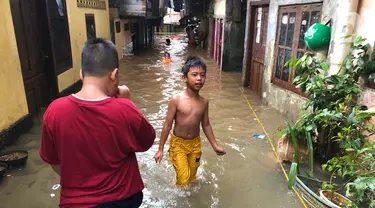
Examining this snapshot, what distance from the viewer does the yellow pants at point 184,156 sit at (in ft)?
10.3

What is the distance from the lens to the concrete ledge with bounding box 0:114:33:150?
4.40 meters

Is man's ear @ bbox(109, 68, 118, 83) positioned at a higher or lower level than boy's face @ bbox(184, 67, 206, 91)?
higher

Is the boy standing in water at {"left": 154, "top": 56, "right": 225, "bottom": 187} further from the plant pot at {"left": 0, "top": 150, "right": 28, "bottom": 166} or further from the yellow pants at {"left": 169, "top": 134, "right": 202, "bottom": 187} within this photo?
the plant pot at {"left": 0, "top": 150, "right": 28, "bottom": 166}

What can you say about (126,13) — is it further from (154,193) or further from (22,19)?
(154,193)

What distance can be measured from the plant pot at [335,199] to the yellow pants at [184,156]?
1454 mm

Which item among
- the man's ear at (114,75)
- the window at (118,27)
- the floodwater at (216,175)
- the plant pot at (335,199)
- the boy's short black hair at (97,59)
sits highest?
the window at (118,27)

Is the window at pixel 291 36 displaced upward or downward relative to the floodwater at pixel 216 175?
upward

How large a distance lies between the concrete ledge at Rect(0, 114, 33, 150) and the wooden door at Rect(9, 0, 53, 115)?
556 millimetres

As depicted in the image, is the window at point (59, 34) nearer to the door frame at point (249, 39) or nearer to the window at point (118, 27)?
the door frame at point (249, 39)

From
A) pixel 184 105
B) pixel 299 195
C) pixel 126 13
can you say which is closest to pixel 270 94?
pixel 299 195

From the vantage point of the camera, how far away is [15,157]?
13.1 ft

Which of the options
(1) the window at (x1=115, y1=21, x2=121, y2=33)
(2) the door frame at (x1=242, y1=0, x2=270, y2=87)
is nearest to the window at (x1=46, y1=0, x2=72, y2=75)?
(2) the door frame at (x1=242, y1=0, x2=270, y2=87)

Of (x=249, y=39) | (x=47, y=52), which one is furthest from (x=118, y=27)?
(x=47, y=52)

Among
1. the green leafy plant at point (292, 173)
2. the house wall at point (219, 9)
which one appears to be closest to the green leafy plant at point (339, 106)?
the green leafy plant at point (292, 173)
